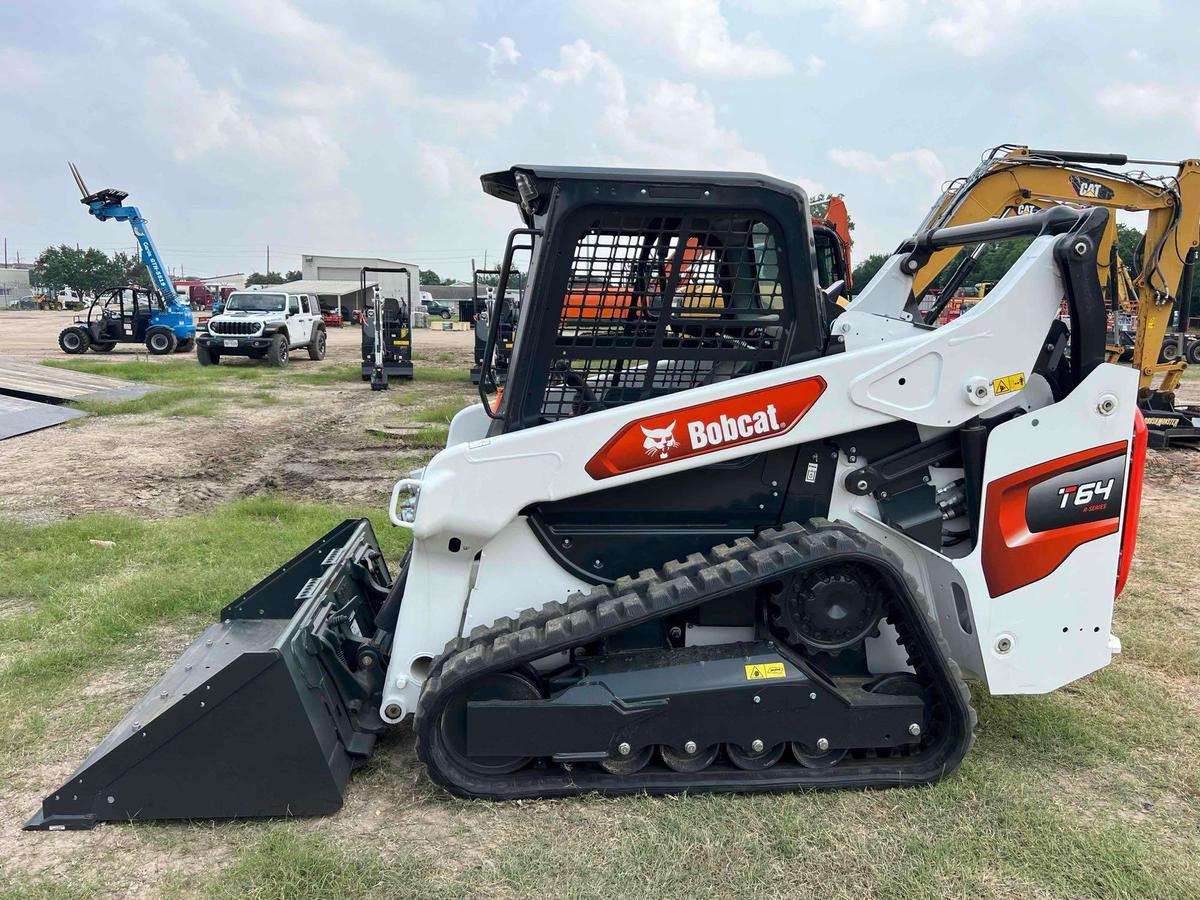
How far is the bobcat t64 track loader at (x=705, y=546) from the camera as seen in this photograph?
10.4ft

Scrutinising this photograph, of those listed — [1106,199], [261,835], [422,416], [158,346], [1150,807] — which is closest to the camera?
[261,835]

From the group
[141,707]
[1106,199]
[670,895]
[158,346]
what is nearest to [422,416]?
[1106,199]

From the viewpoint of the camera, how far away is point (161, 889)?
2785mm

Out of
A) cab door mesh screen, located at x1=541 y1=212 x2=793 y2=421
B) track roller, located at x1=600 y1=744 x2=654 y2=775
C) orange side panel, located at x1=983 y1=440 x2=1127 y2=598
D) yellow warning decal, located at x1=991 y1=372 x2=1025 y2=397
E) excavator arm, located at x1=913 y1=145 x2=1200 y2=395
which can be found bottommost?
track roller, located at x1=600 y1=744 x2=654 y2=775

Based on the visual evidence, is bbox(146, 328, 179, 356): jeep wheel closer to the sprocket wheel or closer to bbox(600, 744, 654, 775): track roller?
bbox(600, 744, 654, 775): track roller

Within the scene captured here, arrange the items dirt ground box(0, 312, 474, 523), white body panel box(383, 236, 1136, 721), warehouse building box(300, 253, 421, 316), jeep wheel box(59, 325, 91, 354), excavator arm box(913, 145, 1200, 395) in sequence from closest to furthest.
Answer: white body panel box(383, 236, 1136, 721) < dirt ground box(0, 312, 474, 523) < excavator arm box(913, 145, 1200, 395) < jeep wheel box(59, 325, 91, 354) < warehouse building box(300, 253, 421, 316)

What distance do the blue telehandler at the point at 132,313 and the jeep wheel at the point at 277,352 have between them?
4.71m

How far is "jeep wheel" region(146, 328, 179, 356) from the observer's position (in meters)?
25.0

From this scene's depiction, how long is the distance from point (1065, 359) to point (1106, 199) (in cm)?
866

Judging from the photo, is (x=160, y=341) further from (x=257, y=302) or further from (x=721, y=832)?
(x=721, y=832)

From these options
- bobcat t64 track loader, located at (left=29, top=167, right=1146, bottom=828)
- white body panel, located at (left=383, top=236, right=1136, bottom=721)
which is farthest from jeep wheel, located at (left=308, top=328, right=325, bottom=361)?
white body panel, located at (left=383, top=236, right=1136, bottom=721)

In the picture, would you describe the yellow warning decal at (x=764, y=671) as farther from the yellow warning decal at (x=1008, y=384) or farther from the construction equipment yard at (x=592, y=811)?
the yellow warning decal at (x=1008, y=384)

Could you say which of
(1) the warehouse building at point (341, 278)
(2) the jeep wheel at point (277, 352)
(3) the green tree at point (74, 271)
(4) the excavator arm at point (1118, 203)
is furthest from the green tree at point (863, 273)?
(3) the green tree at point (74, 271)

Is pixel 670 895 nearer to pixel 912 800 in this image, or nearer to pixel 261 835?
Result: pixel 912 800
